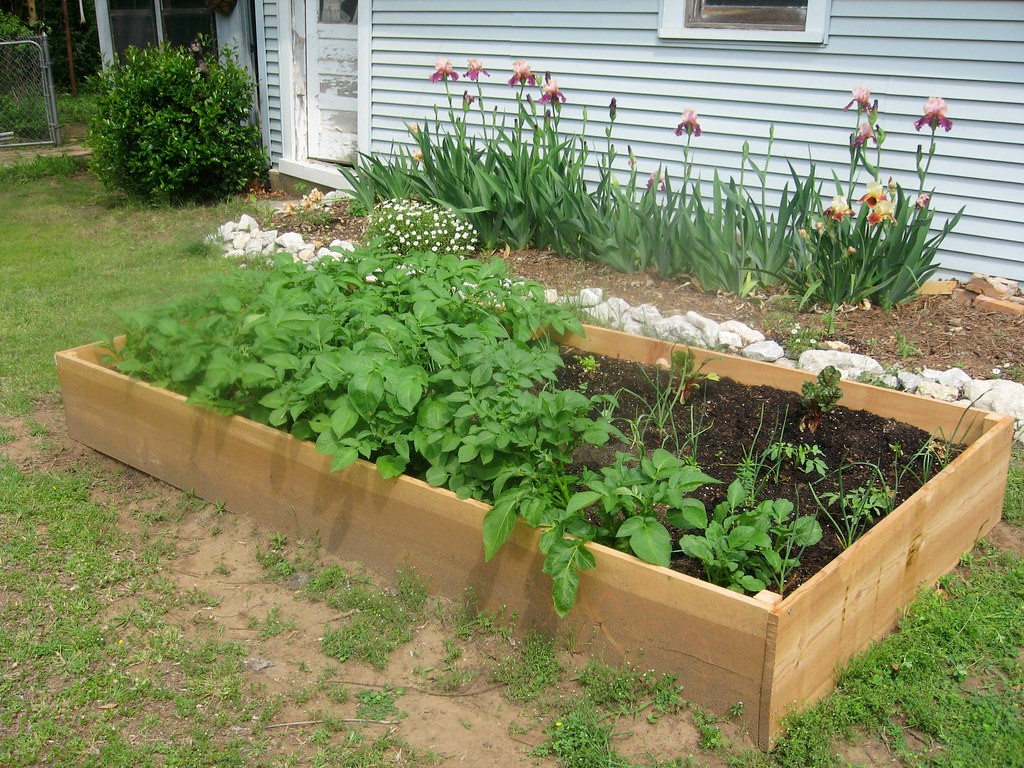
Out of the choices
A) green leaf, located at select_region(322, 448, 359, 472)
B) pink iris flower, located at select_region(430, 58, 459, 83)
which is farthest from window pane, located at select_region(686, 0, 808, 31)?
green leaf, located at select_region(322, 448, 359, 472)

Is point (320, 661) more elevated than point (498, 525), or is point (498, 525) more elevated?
point (498, 525)

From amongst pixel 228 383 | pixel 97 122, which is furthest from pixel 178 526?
pixel 97 122

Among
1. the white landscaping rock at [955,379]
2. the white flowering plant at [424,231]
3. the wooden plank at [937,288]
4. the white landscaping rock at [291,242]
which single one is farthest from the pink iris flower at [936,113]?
the white landscaping rock at [291,242]

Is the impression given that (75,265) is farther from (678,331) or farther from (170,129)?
(678,331)

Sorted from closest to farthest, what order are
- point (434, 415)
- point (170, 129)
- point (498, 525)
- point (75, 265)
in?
point (498, 525) < point (434, 415) < point (75, 265) < point (170, 129)

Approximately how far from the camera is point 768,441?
3666 mm

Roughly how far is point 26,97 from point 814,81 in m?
10.00

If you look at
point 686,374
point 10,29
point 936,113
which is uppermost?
point 10,29

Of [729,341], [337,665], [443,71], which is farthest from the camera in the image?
[443,71]

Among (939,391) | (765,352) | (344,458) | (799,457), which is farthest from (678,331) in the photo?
(344,458)

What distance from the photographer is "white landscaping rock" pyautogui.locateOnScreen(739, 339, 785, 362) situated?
4793 mm

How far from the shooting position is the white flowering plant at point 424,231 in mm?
6387

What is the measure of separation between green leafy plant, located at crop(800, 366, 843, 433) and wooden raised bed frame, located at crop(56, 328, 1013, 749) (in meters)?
0.32

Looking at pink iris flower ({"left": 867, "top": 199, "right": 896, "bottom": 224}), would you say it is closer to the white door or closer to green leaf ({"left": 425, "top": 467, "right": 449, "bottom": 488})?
green leaf ({"left": 425, "top": 467, "right": 449, "bottom": 488})
